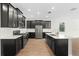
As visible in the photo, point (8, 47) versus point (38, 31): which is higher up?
point (38, 31)

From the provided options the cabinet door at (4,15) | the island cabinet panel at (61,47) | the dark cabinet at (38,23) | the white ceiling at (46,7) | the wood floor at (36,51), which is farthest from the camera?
the dark cabinet at (38,23)

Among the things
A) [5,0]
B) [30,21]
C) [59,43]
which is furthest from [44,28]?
[5,0]

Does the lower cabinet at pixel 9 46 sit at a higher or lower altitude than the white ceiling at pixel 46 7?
lower

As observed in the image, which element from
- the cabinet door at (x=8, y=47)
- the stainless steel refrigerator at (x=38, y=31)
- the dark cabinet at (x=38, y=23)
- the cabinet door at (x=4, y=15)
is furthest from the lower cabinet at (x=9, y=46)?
the dark cabinet at (x=38, y=23)

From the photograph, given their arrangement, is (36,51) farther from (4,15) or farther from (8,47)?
(4,15)

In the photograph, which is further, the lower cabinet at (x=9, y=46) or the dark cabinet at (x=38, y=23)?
the dark cabinet at (x=38, y=23)

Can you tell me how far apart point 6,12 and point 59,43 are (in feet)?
9.58

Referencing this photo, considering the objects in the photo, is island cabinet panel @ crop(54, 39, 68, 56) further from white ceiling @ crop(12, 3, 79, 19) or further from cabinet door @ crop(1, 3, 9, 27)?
cabinet door @ crop(1, 3, 9, 27)

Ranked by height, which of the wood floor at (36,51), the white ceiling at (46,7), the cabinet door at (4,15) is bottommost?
the wood floor at (36,51)

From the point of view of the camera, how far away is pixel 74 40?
2.26 metres

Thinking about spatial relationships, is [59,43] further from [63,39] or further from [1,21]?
[1,21]

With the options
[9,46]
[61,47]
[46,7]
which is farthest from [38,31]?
[9,46]

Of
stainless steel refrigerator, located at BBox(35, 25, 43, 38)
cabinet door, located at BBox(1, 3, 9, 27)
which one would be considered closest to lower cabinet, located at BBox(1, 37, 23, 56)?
cabinet door, located at BBox(1, 3, 9, 27)

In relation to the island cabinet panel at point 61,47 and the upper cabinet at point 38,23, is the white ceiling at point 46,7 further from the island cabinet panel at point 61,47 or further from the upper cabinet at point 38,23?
the upper cabinet at point 38,23
